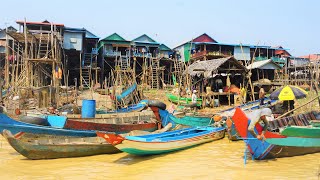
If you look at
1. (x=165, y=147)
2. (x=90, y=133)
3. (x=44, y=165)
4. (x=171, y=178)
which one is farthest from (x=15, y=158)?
(x=171, y=178)

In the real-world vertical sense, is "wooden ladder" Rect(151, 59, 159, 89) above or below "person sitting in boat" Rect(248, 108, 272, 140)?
above

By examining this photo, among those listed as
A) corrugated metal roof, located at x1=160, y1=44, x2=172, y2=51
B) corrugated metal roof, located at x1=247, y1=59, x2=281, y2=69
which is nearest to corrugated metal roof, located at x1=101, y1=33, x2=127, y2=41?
corrugated metal roof, located at x1=160, y1=44, x2=172, y2=51

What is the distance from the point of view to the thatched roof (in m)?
18.9

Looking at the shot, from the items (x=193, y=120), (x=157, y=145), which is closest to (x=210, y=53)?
(x=193, y=120)

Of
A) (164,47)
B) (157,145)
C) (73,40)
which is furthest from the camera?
(164,47)

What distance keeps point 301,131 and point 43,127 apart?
789cm

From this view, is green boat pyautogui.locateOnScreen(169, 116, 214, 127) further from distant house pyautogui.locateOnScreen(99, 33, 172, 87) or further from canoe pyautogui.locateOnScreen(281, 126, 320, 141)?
distant house pyautogui.locateOnScreen(99, 33, 172, 87)

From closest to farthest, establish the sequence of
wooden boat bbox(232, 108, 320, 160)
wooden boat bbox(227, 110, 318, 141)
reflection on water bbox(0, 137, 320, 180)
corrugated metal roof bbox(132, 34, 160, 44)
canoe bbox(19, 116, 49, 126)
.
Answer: reflection on water bbox(0, 137, 320, 180) < wooden boat bbox(232, 108, 320, 160) < wooden boat bbox(227, 110, 318, 141) < canoe bbox(19, 116, 49, 126) < corrugated metal roof bbox(132, 34, 160, 44)

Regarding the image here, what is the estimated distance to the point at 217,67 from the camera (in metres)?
18.6

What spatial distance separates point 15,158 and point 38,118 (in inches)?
72.1

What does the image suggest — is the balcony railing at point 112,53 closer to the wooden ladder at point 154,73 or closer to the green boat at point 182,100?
the wooden ladder at point 154,73

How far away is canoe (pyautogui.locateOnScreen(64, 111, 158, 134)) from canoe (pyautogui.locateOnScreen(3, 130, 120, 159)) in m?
1.02

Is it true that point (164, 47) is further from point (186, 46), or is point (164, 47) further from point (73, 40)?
point (73, 40)

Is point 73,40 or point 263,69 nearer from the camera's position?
point 263,69
